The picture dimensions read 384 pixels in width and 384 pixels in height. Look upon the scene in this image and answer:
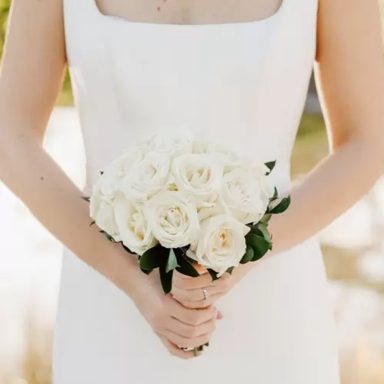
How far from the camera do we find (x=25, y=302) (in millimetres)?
4809

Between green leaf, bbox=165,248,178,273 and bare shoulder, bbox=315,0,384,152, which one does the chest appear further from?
green leaf, bbox=165,248,178,273

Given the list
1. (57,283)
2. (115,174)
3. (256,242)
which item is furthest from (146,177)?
(57,283)

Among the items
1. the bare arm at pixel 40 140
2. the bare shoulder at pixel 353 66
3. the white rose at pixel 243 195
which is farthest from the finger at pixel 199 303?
the bare shoulder at pixel 353 66

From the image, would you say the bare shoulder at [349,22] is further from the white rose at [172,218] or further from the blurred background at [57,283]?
the blurred background at [57,283]

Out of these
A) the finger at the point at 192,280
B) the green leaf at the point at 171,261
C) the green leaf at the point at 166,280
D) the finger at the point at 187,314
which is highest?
the green leaf at the point at 171,261

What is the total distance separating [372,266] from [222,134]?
11.9ft

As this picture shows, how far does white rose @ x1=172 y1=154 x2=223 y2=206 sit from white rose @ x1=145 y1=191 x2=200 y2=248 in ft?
0.06

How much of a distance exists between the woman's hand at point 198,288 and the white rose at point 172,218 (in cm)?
16

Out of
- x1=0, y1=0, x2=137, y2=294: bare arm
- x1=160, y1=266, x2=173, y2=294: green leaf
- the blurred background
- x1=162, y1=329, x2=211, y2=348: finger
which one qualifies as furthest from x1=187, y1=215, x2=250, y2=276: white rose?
the blurred background

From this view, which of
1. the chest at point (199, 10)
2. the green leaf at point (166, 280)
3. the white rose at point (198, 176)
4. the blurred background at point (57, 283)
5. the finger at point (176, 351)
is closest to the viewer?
the white rose at point (198, 176)

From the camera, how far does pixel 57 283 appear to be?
5141mm

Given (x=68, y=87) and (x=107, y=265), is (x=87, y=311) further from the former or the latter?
(x=68, y=87)

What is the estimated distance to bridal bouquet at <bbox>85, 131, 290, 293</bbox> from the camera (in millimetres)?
1676

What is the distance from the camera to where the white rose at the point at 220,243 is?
1.68m
